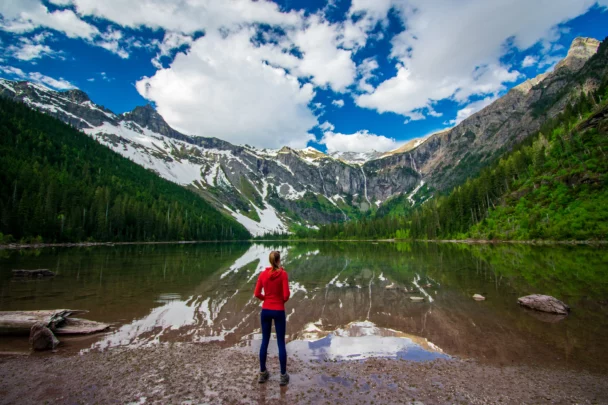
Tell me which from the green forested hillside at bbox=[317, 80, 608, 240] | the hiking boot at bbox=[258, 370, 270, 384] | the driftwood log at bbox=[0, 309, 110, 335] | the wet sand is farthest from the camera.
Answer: the green forested hillside at bbox=[317, 80, 608, 240]

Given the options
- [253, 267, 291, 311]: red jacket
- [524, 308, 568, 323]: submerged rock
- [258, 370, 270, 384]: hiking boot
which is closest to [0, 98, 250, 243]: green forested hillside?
[253, 267, 291, 311]: red jacket

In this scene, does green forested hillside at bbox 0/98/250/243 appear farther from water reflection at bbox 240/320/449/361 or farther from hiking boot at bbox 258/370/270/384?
hiking boot at bbox 258/370/270/384

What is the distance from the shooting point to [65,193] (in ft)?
313

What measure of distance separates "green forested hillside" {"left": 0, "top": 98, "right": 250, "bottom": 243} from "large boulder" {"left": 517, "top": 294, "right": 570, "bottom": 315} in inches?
3898

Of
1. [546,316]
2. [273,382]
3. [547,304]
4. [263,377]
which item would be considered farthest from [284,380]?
[547,304]

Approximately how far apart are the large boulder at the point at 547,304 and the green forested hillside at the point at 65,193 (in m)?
99.0

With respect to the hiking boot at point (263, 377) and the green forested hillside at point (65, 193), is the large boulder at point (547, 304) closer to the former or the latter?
the hiking boot at point (263, 377)

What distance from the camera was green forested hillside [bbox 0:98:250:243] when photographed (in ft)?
258

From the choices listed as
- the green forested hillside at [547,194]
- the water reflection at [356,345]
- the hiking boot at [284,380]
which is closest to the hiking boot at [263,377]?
the hiking boot at [284,380]

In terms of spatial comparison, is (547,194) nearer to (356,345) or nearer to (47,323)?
(356,345)

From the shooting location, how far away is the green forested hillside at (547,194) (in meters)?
67.2

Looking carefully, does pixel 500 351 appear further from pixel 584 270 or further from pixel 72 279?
pixel 72 279

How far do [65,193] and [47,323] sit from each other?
109m

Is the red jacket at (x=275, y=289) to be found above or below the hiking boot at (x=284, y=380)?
above
